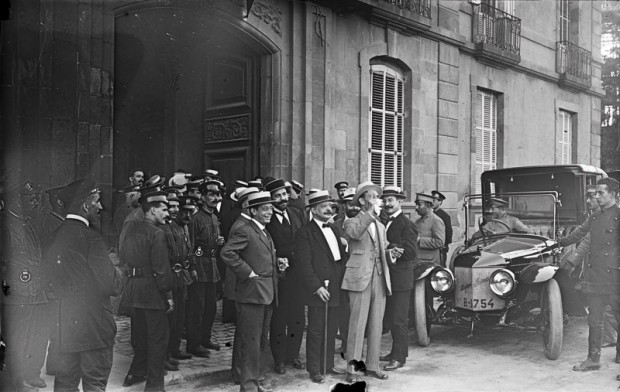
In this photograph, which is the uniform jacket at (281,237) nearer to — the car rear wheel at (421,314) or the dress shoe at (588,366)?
the car rear wheel at (421,314)

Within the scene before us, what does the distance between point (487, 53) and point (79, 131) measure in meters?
10.4

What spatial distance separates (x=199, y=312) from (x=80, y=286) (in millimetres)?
2574

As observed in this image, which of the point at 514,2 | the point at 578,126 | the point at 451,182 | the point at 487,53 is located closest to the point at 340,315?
the point at 451,182

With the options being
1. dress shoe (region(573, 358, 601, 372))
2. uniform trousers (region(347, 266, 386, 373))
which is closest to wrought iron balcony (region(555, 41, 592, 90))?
dress shoe (region(573, 358, 601, 372))

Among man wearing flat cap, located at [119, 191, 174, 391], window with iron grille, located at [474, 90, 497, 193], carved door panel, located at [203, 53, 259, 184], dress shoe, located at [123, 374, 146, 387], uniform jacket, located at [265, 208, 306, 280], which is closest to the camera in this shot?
man wearing flat cap, located at [119, 191, 174, 391]

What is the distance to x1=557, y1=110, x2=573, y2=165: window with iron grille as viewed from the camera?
720 inches

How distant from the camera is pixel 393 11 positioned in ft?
40.0

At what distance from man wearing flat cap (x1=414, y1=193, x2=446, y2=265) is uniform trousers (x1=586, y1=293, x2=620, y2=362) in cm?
243

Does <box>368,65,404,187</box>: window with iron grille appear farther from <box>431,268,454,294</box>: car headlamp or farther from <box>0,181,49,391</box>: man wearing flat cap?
<box>0,181,49,391</box>: man wearing flat cap

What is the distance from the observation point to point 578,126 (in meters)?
19.0

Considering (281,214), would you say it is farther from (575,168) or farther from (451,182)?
(451,182)

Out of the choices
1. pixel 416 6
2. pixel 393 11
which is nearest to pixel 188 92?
pixel 393 11

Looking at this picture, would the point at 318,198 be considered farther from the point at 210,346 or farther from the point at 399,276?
the point at 210,346

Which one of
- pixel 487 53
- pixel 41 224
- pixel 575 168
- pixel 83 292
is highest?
pixel 487 53
